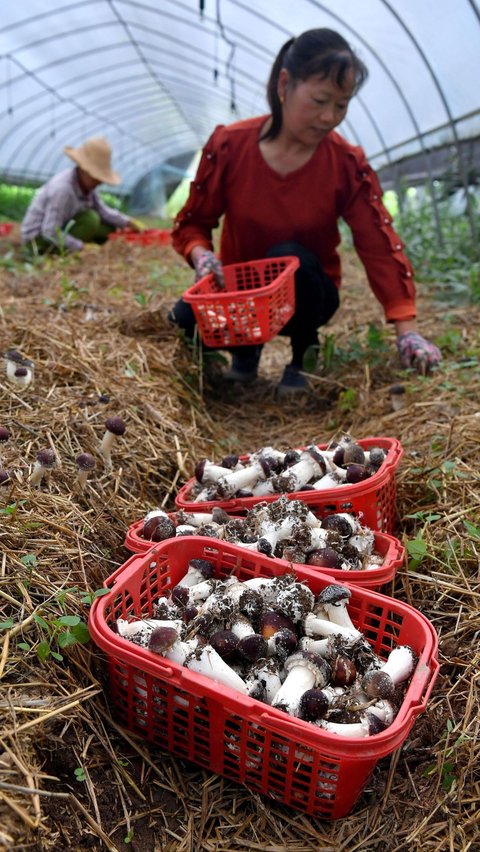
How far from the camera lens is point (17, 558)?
1.67 meters

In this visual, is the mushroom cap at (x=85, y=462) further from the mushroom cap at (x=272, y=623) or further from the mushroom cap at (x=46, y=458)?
the mushroom cap at (x=272, y=623)

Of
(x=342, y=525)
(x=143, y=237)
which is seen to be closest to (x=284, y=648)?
(x=342, y=525)

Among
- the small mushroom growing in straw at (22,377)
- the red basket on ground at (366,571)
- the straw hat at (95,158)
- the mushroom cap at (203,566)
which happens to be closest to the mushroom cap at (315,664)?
the red basket on ground at (366,571)

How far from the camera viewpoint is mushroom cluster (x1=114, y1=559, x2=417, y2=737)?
1325 millimetres

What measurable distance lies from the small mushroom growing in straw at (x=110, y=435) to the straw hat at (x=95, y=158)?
4.84 metres

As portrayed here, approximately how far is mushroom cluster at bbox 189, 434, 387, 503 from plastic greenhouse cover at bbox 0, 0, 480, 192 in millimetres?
3950

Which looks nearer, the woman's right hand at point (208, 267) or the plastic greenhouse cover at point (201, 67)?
the woman's right hand at point (208, 267)

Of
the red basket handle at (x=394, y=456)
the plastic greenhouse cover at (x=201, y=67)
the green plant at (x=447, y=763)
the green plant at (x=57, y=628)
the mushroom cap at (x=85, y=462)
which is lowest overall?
the green plant at (x=447, y=763)

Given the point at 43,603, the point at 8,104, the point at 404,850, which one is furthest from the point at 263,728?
the point at 8,104

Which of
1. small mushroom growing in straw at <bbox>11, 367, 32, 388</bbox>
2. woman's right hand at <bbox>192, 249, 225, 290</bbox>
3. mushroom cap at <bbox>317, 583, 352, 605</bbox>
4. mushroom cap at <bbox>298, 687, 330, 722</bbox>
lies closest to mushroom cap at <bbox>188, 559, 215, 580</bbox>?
mushroom cap at <bbox>317, 583, 352, 605</bbox>

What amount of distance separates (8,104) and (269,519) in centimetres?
1237

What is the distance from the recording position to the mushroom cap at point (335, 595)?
1.52m

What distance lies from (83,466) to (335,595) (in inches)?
35.7

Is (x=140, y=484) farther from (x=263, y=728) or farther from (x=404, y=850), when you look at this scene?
(x=404, y=850)
